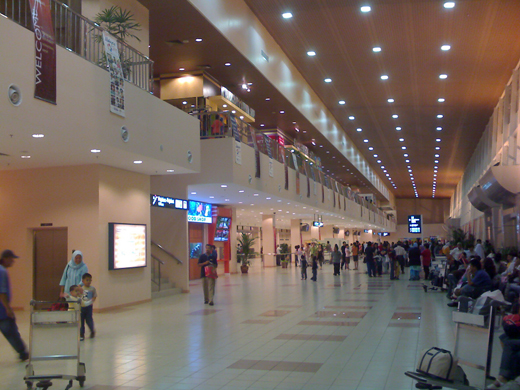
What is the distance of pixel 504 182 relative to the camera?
646 inches

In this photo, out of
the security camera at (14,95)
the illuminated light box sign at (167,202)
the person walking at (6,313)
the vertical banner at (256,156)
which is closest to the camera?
the person walking at (6,313)

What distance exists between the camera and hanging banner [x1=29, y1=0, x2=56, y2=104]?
8094mm

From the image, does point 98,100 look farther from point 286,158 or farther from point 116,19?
point 286,158

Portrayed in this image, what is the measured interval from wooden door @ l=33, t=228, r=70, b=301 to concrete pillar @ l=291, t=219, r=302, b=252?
2590 centimetres

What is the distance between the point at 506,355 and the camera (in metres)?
5.38

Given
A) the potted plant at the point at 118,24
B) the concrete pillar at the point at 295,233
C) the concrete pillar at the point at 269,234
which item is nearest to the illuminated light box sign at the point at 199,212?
the concrete pillar at the point at 269,234

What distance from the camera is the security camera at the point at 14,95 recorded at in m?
7.60

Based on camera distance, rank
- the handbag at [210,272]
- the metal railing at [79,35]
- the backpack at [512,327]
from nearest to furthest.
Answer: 1. the backpack at [512,327]
2. the metal railing at [79,35]
3. the handbag at [210,272]

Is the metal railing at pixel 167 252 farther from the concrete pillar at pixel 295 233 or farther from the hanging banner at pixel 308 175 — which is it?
the concrete pillar at pixel 295 233

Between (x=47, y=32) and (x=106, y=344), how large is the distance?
501 centimetres

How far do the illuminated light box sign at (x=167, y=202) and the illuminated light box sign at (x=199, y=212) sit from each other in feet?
16.9

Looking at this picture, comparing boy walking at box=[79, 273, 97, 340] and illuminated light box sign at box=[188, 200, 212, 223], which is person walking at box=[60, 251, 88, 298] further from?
illuminated light box sign at box=[188, 200, 212, 223]

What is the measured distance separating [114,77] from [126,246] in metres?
4.53

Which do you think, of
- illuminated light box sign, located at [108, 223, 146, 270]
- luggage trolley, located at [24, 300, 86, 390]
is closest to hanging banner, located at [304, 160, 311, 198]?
illuminated light box sign, located at [108, 223, 146, 270]
